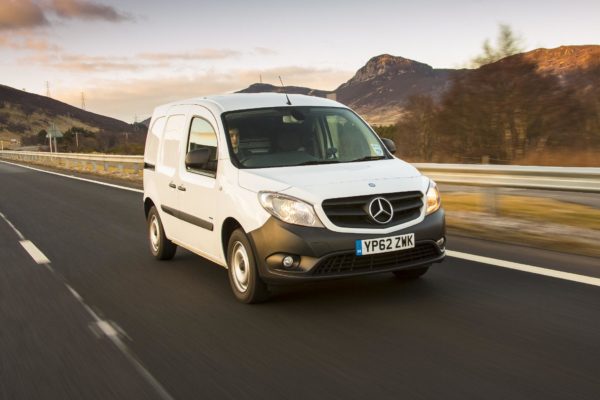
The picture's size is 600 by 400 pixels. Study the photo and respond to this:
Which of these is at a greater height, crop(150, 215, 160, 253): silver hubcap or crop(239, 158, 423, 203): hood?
crop(239, 158, 423, 203): hood

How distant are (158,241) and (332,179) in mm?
3157

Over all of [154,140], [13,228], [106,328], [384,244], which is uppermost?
[154,140]

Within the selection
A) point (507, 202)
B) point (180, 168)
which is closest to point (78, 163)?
point (507, 202)

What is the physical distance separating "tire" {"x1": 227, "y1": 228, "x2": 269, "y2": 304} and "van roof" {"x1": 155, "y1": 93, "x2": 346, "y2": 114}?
55.2 inches

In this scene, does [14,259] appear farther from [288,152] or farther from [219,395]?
[219,395]

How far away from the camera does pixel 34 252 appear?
882cm

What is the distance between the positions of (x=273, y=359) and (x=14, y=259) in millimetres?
5293

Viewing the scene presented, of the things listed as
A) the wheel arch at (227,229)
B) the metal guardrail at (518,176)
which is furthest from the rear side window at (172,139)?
the metal guardrail at (518,176)

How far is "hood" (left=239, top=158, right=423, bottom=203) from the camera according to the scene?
5.22m

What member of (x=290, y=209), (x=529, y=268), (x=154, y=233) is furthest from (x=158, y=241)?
(x=529, y=268)

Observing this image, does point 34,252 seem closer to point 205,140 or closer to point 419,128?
point 205,140

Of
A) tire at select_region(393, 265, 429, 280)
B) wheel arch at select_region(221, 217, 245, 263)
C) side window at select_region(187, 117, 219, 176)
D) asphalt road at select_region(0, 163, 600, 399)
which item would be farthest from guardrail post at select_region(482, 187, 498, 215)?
wheel arch at select_region(221, 217, 245, 263)

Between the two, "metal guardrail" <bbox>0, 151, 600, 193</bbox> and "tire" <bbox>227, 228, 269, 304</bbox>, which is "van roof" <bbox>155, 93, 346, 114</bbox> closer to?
"tire" <bbox>227, 228, 269, 304</bbox>

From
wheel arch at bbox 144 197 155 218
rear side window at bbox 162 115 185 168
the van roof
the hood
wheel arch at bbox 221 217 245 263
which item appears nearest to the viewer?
the hood
